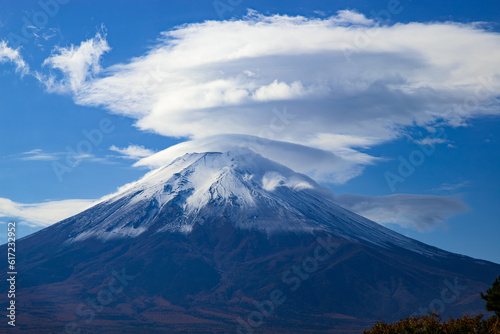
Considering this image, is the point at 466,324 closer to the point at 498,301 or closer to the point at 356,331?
the point at 498,301

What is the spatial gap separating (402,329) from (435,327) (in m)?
2.38

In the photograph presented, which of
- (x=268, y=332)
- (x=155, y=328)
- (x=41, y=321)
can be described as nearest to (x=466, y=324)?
(x=268, y=332)

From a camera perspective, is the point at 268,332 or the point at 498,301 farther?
the point at 268,332

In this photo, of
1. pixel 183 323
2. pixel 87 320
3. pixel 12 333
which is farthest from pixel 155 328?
pixel 12 333

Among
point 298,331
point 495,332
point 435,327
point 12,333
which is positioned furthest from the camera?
point 298,331

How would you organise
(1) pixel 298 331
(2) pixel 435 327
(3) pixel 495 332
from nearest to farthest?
1. (3) pixel 495 332
2. (2) pixel 435 327
3. (1) pixel 298 331

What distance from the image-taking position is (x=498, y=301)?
47031 mm

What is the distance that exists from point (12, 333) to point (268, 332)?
72075 millimetres

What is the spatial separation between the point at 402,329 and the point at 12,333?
156 meters

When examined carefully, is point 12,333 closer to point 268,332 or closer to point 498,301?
point 268,332

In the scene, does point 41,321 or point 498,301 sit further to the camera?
point 41,321

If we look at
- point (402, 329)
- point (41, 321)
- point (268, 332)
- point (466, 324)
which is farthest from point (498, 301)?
point (41, 321)

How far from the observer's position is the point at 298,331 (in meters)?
191

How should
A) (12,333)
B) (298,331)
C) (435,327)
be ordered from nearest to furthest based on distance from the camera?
1. (435,327)
2. (12,333)
3. (298,331)
